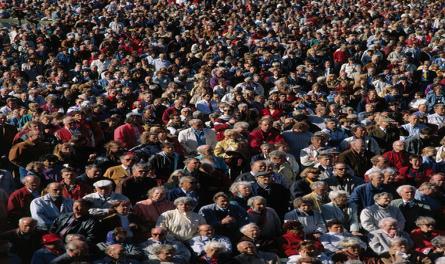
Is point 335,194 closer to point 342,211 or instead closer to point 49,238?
point 342,211

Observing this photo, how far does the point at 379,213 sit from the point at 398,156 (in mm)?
1974

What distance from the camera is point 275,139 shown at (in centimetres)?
1135

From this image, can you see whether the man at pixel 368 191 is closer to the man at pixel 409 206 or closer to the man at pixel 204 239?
the man at pixel 409 206

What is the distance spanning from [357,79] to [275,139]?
5554 millimetres

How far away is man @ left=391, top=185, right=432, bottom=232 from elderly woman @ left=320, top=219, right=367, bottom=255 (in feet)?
3.54

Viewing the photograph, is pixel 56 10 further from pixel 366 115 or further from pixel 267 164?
pixel 267 164

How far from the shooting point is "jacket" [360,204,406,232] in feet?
29.7

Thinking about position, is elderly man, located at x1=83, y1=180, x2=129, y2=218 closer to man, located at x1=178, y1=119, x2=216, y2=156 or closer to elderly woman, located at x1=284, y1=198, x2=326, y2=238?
elderly woman, located at x1=284, y1=198, x2=326, y2=238

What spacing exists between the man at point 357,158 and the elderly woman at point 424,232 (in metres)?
1.81

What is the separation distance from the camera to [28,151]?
1010cm

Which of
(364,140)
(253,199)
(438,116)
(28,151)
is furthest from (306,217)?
(438,116)

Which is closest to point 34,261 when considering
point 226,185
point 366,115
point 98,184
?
point 98,184

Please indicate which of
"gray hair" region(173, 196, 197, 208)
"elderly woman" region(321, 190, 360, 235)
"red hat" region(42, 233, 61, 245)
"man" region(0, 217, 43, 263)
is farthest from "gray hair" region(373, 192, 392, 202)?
"man" region(0, 217, 43, 263)

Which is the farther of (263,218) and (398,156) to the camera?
(398,156)
